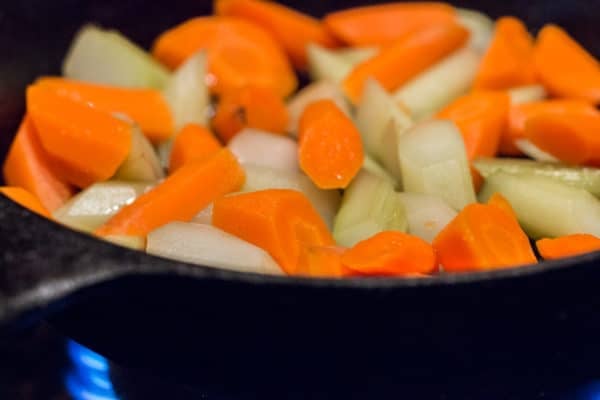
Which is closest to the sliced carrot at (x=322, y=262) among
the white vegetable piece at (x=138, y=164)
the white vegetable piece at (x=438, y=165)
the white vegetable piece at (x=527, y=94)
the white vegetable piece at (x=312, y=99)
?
the white vegetable piece at (x=438, y=165)

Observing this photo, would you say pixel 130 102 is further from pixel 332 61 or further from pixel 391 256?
pixel 391 256

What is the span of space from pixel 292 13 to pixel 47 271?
41.1 inches

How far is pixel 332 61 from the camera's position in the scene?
1621mm

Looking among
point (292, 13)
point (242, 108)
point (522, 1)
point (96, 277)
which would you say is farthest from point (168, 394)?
point (522, 1)

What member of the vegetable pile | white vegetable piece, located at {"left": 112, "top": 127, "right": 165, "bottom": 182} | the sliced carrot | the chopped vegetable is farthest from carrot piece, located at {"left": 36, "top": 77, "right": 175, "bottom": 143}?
the sliced carrot

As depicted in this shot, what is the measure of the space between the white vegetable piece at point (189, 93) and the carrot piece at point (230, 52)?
0.07 metres

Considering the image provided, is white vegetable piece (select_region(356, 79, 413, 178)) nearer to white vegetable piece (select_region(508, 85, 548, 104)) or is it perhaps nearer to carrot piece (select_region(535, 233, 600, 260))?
white vegetable piece (select_region(508, 85, 548, 104))

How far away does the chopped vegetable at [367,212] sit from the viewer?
3.79 feet

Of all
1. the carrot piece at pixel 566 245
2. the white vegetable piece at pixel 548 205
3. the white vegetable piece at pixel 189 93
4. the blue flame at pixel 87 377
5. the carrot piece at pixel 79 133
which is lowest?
the blue flame at pixel 87 377

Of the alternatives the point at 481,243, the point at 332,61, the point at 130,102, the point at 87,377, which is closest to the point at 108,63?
the point at 130,102

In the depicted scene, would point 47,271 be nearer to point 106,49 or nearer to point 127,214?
point 127,214

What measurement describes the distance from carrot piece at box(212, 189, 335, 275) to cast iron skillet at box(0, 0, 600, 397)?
0.18 m

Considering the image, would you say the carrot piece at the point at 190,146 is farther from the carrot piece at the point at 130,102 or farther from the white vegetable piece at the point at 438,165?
the white vegetable piece at the point at 438,165

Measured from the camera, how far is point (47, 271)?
784mm
